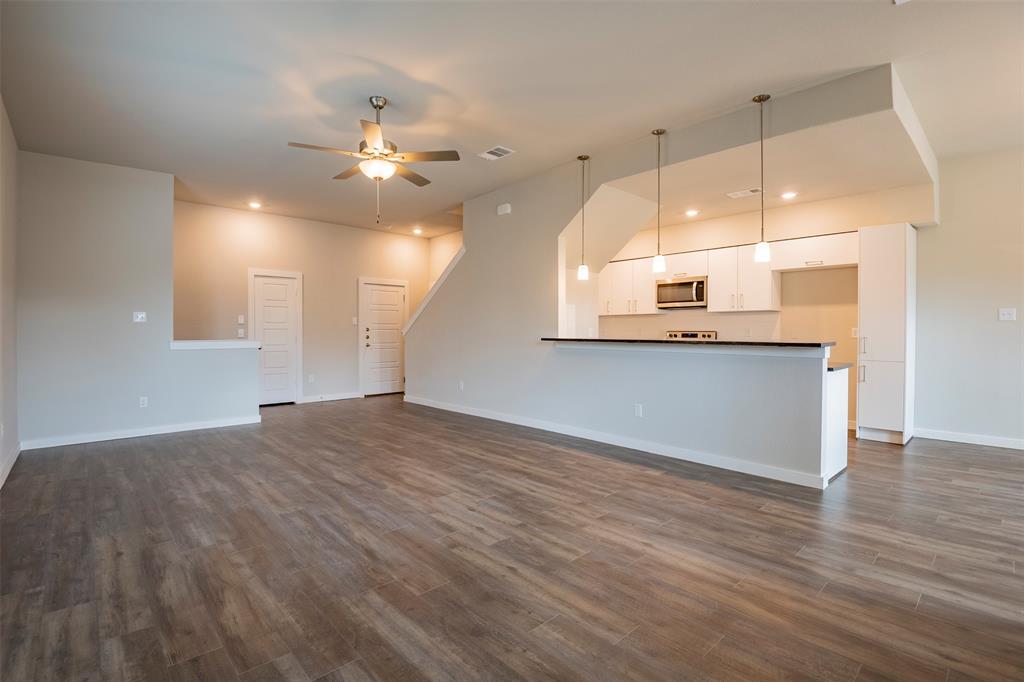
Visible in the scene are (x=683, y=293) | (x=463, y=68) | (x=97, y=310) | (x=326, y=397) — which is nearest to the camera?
(x=463, y=68)

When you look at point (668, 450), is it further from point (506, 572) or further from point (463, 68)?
point (463, 68)

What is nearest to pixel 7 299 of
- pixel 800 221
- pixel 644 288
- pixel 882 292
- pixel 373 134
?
pixel 373 134

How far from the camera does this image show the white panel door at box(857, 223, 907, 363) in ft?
16.5

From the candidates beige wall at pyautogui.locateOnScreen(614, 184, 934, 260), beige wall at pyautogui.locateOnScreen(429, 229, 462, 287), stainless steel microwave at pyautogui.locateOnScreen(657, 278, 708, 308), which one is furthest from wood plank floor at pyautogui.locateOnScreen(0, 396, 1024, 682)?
beige wall at pyautogui.locateOnScreen(429, 229, 462, 287)

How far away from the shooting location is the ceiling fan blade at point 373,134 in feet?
11.1

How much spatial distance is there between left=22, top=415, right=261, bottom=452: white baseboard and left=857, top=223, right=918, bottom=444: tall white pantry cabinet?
724cm

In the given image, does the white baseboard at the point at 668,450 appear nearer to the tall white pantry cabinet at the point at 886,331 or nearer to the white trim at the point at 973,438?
the tall white pantry cabinet at the point at 886,331

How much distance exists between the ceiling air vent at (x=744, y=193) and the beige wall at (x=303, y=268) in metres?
5.88

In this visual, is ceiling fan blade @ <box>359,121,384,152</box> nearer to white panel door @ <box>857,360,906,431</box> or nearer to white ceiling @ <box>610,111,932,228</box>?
white ceiling @ <box>610,111,932,228</box>

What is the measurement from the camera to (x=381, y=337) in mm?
8898

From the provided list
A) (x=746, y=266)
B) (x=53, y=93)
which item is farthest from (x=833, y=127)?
(x=53, y=93)

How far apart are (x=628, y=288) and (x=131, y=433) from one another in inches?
260

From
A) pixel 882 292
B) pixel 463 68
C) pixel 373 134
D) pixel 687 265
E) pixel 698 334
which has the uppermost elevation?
pixel 463 68

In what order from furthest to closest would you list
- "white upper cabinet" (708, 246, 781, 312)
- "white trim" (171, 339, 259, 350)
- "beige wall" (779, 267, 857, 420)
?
1. "white upper cabinet" (708, 246, 781, 312)
2. "beige wall" (779, 267, 857, 420)
3. "white trim" (171, 339, 259, 350)
